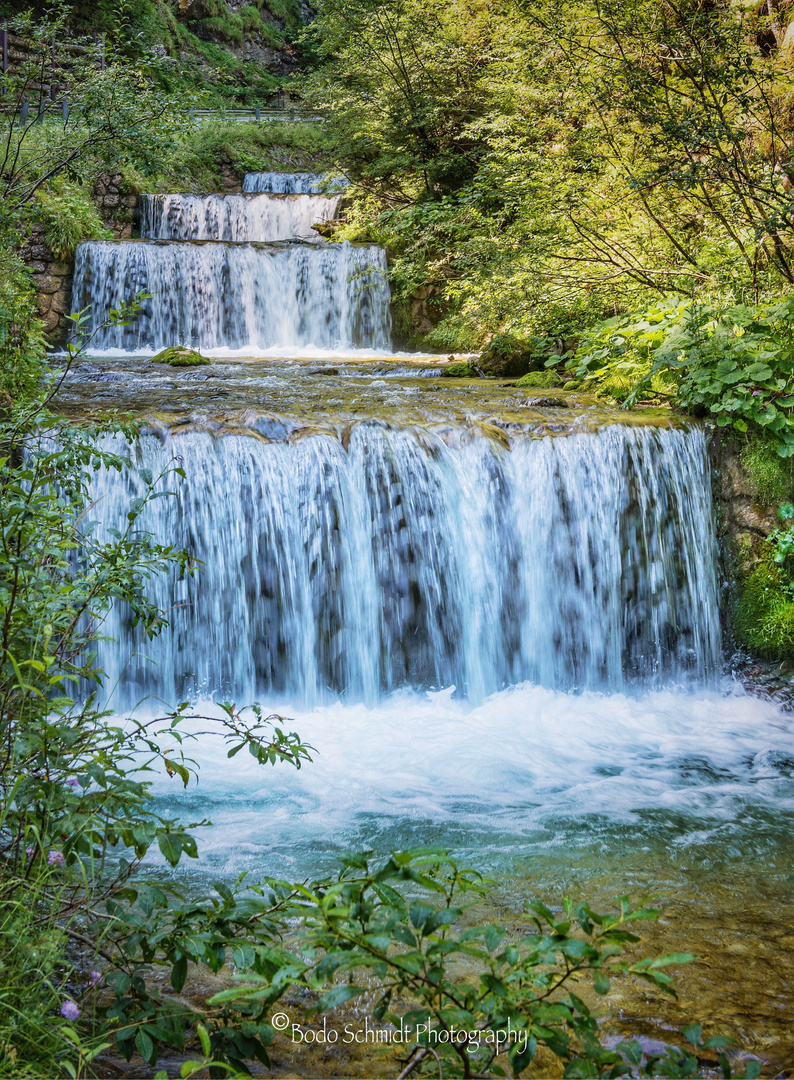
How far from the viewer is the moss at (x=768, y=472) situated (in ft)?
20.6

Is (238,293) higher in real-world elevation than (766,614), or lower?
higher

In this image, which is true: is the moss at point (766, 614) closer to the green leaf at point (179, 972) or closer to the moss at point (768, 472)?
the moss at point (768, 472)

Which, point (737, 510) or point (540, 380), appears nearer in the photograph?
point (737, 510)

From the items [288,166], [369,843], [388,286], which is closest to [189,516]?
[369,843]

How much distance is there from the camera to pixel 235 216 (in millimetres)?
16656

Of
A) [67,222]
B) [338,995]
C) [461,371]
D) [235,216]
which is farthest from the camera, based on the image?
[235,216]

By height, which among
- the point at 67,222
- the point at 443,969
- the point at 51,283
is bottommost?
the point at 443,969

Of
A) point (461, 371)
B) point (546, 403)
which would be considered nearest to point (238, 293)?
point (461, 371)

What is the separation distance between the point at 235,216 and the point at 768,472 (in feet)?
46.0

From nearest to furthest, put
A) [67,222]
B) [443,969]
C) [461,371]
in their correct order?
1. [443,969]
2. [461,371]
3. [67,222]

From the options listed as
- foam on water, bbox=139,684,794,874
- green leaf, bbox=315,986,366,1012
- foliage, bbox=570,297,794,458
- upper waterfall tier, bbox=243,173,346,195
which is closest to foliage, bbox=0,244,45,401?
foam on water, bbox=139,684,794,874

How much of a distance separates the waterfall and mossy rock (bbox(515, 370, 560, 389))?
2.68m

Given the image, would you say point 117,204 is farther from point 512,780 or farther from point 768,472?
point 512,780

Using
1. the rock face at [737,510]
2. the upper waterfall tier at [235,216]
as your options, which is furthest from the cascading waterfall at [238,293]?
the rock face at [737,510]
